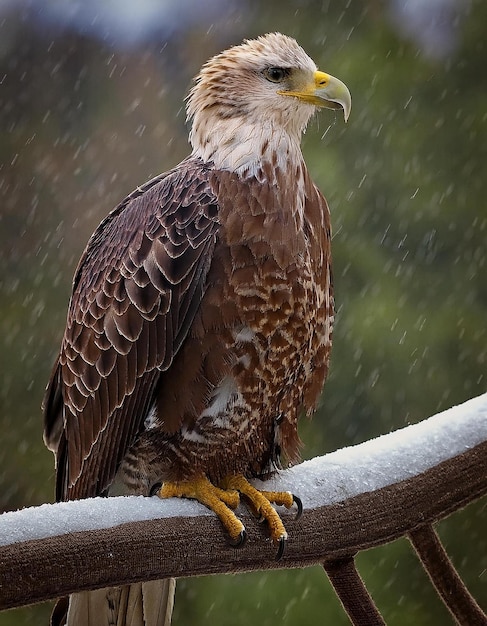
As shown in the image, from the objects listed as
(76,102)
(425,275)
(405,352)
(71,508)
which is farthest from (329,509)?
(76,102)

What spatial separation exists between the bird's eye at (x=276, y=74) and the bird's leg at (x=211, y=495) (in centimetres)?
70

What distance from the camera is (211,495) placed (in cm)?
171

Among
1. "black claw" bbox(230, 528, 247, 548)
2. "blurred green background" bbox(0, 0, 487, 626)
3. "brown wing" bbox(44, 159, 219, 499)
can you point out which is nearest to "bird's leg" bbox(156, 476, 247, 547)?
"black claw" bbox(230, 528, 247, 548)

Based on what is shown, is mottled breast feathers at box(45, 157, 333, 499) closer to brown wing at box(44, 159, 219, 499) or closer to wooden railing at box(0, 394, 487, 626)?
brown wing at box(44, 159, 219, 499)

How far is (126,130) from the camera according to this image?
4004mm

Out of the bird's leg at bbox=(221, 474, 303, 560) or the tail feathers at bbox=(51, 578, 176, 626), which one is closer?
the bird's leg at bbox=(221, 474, 303, 560)

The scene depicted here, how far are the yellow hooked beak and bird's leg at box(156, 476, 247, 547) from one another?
68 centimetres

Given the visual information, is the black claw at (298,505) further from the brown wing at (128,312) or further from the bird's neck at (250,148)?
the bird's neck at (250,148)

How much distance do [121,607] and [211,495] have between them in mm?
315

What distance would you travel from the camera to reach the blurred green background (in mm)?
3711

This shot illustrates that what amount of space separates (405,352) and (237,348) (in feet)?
7.16

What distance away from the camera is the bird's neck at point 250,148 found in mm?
1720

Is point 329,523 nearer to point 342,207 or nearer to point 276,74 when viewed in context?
point 276,74

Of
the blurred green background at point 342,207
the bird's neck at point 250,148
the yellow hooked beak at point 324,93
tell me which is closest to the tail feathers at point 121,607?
the bird's neck at point 250,148
